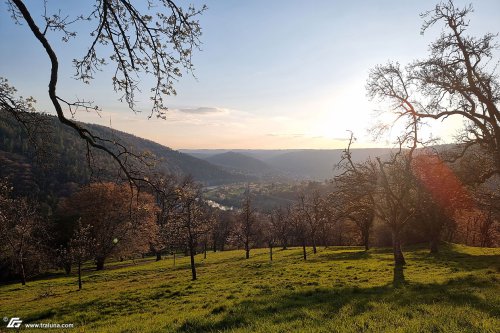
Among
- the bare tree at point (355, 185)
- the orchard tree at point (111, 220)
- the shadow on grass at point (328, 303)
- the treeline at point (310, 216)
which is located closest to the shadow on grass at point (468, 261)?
the treeline at point (310, 216)

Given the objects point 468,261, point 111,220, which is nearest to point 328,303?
point 468,261

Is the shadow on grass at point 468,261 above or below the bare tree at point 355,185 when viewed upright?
below

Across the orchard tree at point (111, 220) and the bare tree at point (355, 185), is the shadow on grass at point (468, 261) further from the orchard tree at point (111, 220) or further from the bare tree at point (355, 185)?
the orchard tree at point (111, 220)

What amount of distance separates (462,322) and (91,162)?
11.5 m

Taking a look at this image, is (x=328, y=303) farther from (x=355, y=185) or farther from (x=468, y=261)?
(x=468, y=261)

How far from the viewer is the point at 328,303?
1548 centimetres

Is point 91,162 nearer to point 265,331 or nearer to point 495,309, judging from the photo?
point 265,331

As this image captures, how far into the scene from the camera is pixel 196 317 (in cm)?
1445

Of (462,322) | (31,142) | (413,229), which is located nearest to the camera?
(31,142)

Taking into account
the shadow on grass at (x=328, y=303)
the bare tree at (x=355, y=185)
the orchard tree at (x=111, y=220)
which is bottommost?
the orchard tree at (x=111, y=220)

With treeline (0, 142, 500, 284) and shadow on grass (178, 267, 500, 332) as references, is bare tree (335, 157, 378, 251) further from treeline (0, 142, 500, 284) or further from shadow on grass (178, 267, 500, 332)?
shadow on grass (178, 267, 500, 332)

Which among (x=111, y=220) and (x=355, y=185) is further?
(x=111, y=220)

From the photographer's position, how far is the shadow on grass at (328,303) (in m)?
12.5

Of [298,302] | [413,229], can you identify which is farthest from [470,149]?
[413,229]
